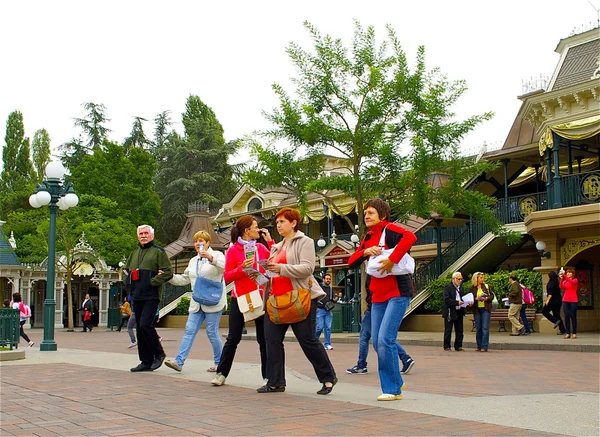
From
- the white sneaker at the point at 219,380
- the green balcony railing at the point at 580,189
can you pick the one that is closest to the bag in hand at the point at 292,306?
the white sneaker at the point at 219,380

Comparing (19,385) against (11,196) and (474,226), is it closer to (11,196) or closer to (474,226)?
(474,226)

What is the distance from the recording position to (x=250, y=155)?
2309cm

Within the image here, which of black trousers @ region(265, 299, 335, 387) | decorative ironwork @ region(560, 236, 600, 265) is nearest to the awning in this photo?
decorative ironwork @ region(560, 236, 600, 265)

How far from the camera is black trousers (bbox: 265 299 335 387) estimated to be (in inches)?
271

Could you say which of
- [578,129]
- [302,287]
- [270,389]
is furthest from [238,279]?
[578,129]

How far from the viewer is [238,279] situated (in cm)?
761

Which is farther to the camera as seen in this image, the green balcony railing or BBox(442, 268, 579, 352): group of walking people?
the green balcony railing

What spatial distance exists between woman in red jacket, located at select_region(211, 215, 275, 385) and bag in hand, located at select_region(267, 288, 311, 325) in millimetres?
621

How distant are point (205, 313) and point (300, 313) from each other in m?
Result: 2.61

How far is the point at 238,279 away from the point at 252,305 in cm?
33

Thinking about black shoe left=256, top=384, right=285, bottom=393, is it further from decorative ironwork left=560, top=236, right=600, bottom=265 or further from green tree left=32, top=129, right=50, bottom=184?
green tree left=32, top=129, right=50, bottom=184

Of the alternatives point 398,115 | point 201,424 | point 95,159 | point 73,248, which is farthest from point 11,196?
point 201,424

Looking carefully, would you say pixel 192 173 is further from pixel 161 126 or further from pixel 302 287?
pixel 302 287

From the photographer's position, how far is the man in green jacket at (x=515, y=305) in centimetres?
1986
